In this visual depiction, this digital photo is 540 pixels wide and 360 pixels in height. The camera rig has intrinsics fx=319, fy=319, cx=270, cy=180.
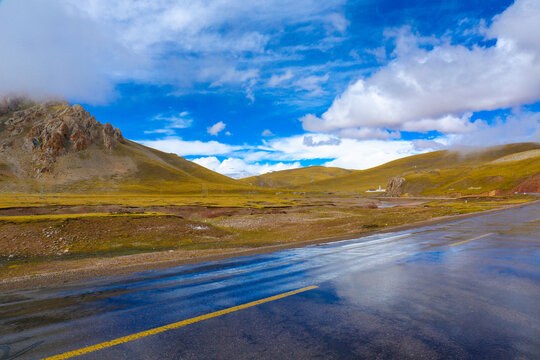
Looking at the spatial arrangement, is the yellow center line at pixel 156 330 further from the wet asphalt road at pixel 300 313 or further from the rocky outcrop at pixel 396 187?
the rocky outcrop at pixel 396 187

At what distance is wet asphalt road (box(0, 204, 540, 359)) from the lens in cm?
492

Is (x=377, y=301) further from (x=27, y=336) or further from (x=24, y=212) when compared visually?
(x=24, y=212)

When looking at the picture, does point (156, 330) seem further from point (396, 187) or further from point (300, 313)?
point (396, 187)

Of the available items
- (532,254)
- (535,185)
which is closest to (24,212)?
(532,254)

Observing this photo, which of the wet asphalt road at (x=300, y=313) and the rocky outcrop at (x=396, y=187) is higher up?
the rocky outcrop at (x=396, y=187)

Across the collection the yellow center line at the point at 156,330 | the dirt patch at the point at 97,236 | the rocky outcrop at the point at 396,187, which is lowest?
the dirt patch at the point at 97,236

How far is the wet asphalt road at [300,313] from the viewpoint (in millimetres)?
4922

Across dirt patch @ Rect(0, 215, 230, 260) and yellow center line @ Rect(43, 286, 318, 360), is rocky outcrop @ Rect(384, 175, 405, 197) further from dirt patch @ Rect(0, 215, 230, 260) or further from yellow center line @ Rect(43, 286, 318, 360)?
yellow center line @ Rect(43, 286, 318, 360)

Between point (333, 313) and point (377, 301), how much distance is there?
131 cm

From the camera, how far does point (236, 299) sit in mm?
7309

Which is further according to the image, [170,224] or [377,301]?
[170,224]

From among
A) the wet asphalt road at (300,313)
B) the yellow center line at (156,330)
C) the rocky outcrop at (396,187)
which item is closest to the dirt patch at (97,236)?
the wet asphalt road at (300,313)

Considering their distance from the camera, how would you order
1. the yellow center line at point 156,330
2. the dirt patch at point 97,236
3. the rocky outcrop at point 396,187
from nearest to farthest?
the yellow center line at point 156,330
the dirt patch at point 97,236
the rocky outcrop at point 396,187

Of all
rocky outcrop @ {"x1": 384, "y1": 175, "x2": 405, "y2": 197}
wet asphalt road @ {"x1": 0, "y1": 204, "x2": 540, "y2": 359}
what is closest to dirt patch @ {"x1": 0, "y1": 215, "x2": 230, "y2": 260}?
wet asphalt road @ {"x1": 0, "y1": 204, "x2": 540, "y2": 359}
